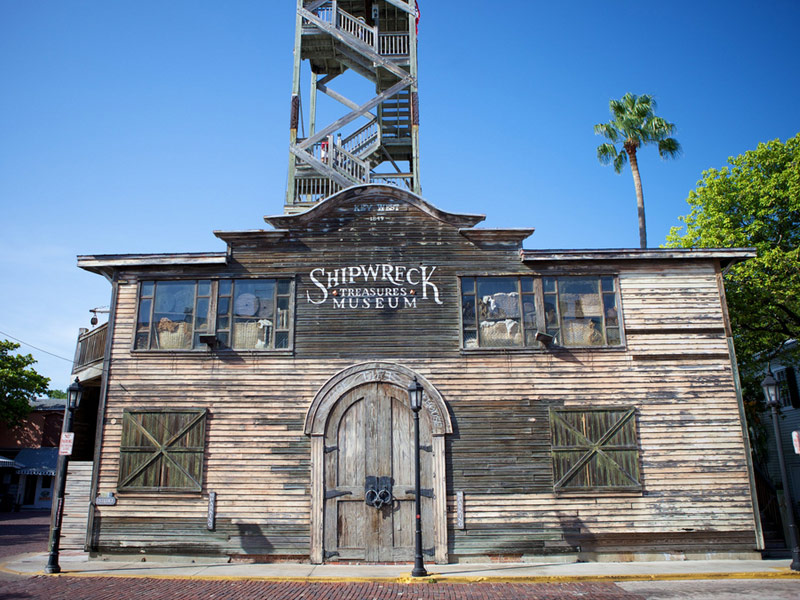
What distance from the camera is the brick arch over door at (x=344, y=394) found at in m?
13.2

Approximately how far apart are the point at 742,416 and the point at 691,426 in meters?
1.23

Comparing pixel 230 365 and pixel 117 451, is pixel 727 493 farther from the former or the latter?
pixel 117 451

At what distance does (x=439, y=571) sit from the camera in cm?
1209

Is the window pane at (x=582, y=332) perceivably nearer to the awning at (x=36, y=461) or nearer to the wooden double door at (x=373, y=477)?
the wooden double door at (x=373, y=477)

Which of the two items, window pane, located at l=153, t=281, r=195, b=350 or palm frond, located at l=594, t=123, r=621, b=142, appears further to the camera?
palm frond, located at l=594, t=123, r=621, b=142

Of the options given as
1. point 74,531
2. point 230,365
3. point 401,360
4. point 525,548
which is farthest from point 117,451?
point 525,548

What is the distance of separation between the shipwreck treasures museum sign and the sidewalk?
600cm

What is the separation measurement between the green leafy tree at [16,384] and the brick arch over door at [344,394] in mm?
29777

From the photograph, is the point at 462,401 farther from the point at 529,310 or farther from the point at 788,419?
the point at 788,419

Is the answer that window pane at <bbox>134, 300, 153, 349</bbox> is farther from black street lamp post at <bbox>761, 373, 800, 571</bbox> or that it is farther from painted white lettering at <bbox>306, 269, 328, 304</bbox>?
black street lamp post at <bbox>761, 373, 800, 571</bbox>

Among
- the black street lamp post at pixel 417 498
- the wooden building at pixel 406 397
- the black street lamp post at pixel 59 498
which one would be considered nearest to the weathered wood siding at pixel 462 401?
the wooden building at pixel 406 397

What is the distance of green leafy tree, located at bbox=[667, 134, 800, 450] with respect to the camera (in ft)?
66.4

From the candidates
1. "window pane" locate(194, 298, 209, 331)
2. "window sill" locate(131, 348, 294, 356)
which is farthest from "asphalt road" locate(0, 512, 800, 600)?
"window pane" locate(194, 298, 209, 331)

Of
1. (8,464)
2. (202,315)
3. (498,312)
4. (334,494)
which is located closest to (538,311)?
(498,312)
